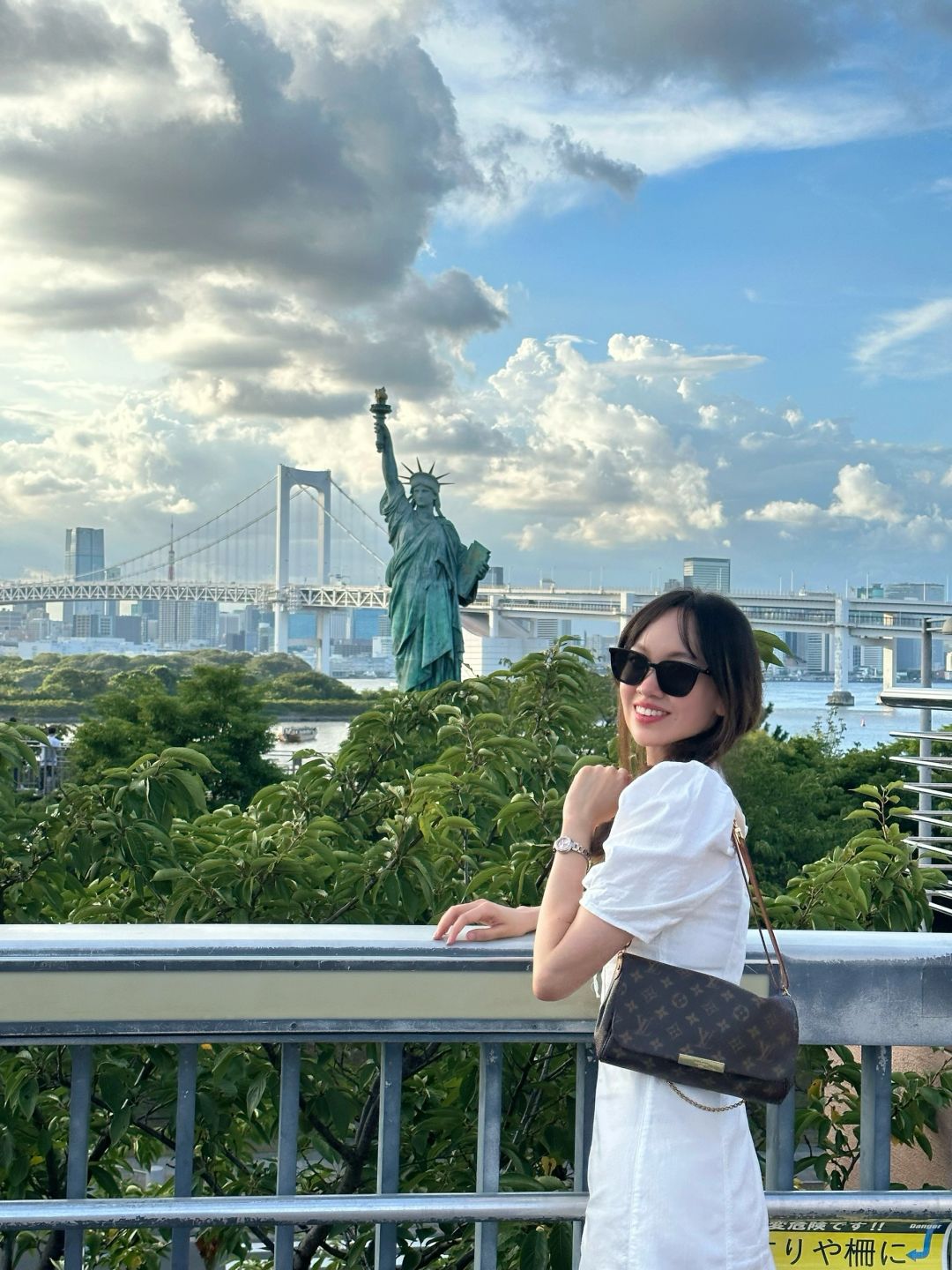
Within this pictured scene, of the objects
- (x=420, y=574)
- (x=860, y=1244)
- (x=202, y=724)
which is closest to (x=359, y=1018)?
(x=860, y=1244)

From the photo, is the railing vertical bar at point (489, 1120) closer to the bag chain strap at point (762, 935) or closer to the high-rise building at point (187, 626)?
the bag chain strap at point (762, 935)

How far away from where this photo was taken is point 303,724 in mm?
40375

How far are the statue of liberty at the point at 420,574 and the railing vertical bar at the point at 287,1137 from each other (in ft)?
31.4

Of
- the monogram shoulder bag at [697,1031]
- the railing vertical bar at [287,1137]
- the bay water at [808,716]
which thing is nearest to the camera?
the monogram shoulder bag at [697,1031]

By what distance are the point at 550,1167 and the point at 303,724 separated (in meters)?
39.0

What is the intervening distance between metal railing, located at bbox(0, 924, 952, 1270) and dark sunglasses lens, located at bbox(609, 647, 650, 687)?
289mm


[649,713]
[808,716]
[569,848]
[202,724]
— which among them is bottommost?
[808,716]

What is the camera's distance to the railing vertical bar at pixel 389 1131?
3.94 ft

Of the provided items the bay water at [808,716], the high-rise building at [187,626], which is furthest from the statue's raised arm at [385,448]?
the high-rise building at [187,626]

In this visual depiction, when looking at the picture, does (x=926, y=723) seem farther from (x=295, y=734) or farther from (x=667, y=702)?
(x=295, y=734)

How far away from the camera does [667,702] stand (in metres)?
1.23

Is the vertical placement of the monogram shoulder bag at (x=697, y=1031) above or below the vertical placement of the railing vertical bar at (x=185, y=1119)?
above

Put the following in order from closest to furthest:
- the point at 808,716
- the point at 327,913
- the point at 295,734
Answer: the point at 327,913, the point at 295,734, the point at 808,716

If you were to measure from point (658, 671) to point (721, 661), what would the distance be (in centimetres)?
7
